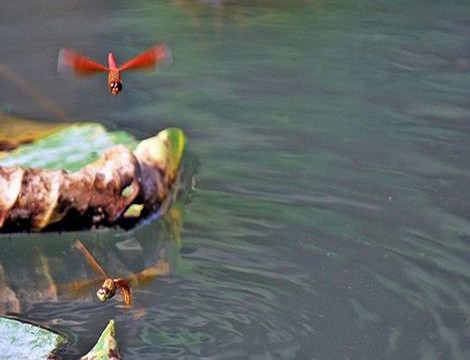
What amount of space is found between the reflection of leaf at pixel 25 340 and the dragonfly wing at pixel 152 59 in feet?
3.17

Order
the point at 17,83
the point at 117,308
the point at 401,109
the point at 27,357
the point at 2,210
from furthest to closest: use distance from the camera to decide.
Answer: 1. the point at 17,83
2. the point at 401,109
3. the point at 2,210
4. the point at 117,308
5. the point at 27,357

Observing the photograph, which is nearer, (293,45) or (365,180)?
(365,180)

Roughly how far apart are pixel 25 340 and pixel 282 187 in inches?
29.4

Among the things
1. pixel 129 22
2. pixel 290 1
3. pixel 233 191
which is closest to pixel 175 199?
pixel 233 191

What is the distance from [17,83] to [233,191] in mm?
1027

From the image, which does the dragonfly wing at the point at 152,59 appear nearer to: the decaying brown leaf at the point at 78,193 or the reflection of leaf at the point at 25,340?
the decaying brown leaf at the point at 78,193

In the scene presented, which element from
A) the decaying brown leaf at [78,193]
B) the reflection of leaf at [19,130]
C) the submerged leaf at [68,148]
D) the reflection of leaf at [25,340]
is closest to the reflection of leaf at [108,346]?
the reflection of leaf at [25,340]

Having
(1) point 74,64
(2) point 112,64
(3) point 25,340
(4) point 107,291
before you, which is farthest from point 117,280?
(1) point 74,64

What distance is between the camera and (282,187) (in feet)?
6.82

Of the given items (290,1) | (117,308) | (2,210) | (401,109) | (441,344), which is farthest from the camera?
(290,1)

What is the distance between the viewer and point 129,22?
3.41 m

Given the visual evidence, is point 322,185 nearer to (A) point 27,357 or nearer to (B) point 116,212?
(B) point 116,212

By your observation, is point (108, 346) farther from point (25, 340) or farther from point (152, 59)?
point (152, 59)

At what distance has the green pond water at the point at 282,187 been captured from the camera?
158cm
